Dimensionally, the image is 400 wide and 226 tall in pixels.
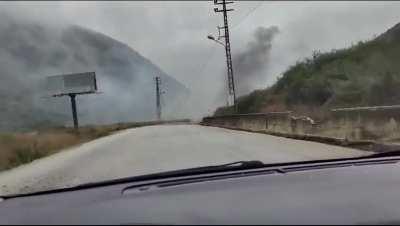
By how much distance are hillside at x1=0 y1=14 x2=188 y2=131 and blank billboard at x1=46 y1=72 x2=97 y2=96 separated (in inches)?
37.8

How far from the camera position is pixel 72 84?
297ft

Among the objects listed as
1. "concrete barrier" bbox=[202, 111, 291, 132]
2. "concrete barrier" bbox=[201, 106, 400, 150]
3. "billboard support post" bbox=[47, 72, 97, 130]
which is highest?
"billboard support post" bbox=[47, 72, 97, 130]

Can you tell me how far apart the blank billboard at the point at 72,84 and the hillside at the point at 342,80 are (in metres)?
22.0

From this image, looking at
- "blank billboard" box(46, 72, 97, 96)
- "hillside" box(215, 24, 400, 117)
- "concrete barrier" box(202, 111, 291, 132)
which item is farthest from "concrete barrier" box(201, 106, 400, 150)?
"blank billboard" box(46, 72, 97, 96)

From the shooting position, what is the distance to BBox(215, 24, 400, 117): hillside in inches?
1593

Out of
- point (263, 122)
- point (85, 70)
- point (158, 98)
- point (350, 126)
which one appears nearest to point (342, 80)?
point (263, 122)

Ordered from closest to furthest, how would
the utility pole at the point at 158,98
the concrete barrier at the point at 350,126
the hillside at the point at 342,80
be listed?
the concrete barrier at the point at 350,126 → the hillside at the point at 342,80 → the utility pole at the point at 158,98

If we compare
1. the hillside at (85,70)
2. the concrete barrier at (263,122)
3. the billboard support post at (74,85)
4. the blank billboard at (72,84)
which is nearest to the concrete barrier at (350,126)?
the concrete barrier at (263,122)

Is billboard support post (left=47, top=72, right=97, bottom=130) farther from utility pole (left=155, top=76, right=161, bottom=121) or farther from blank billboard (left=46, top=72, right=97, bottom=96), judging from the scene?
utility pole (left=155, top=76, right=161, bottom=121)

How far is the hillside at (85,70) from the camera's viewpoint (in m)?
47.9

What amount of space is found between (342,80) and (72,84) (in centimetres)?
4473

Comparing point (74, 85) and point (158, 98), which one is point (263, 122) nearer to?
point (74, 85)

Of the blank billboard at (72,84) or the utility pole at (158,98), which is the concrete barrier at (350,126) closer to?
the blank billboard at (72,84)

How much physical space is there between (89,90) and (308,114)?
6007 cm
